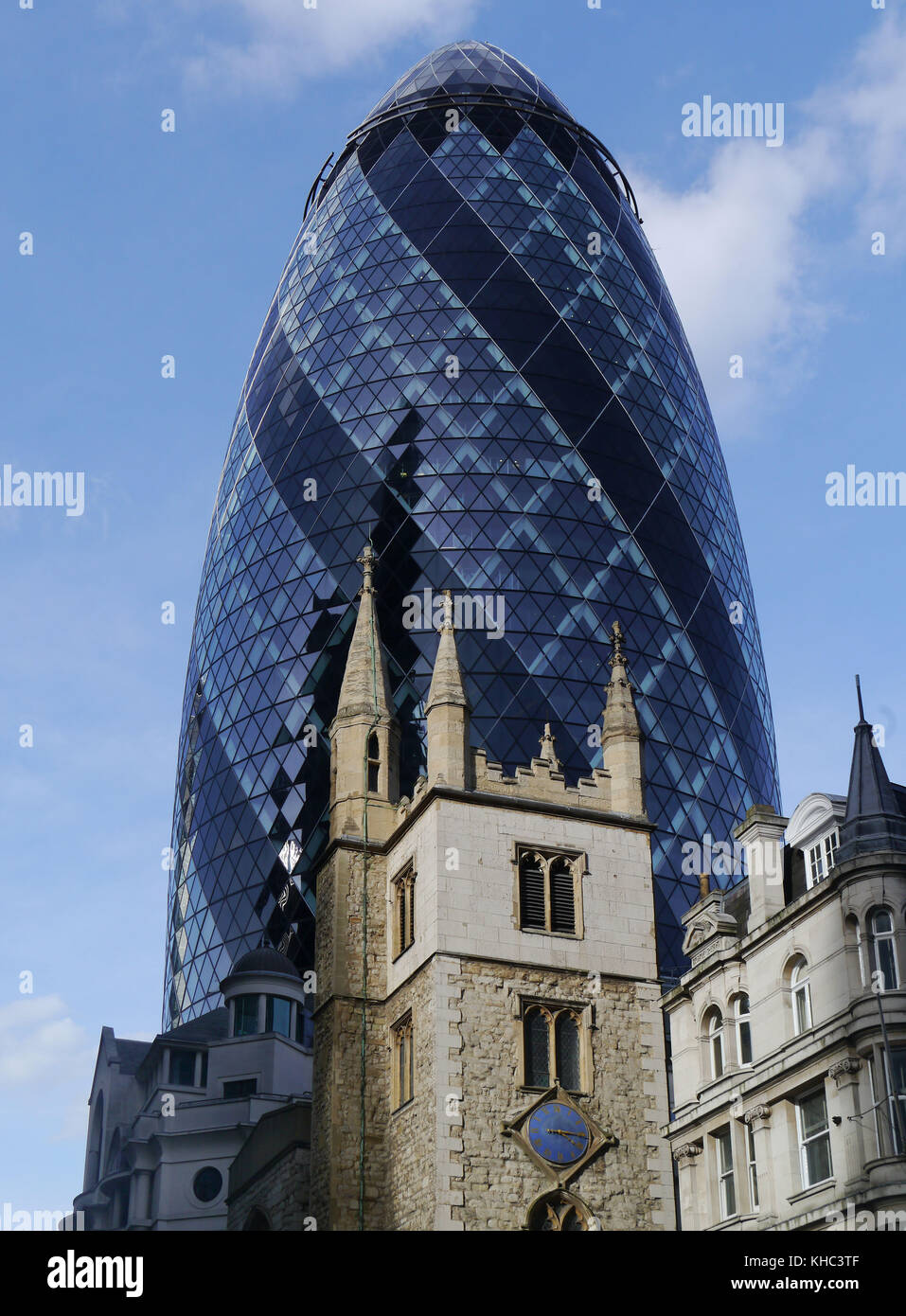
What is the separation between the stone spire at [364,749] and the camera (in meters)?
38.0

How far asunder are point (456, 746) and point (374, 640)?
648 centimetres

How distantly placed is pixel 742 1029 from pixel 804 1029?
2.29 m

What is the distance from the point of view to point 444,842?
3484cm

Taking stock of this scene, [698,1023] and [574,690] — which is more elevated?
[574,690]

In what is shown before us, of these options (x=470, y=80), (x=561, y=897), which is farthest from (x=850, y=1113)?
(x=470, y=80)

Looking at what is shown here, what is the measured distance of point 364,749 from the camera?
39.2 m

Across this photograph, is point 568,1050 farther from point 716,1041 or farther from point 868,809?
point 868,809

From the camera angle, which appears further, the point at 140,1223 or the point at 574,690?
the point at 574,690

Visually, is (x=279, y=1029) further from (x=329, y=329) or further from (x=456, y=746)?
(x=329, y=329)

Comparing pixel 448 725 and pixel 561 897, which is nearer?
pixel 561 897

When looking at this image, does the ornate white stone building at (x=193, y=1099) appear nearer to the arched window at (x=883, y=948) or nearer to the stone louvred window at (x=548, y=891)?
the stone louvred window at (x=548, y=891)
